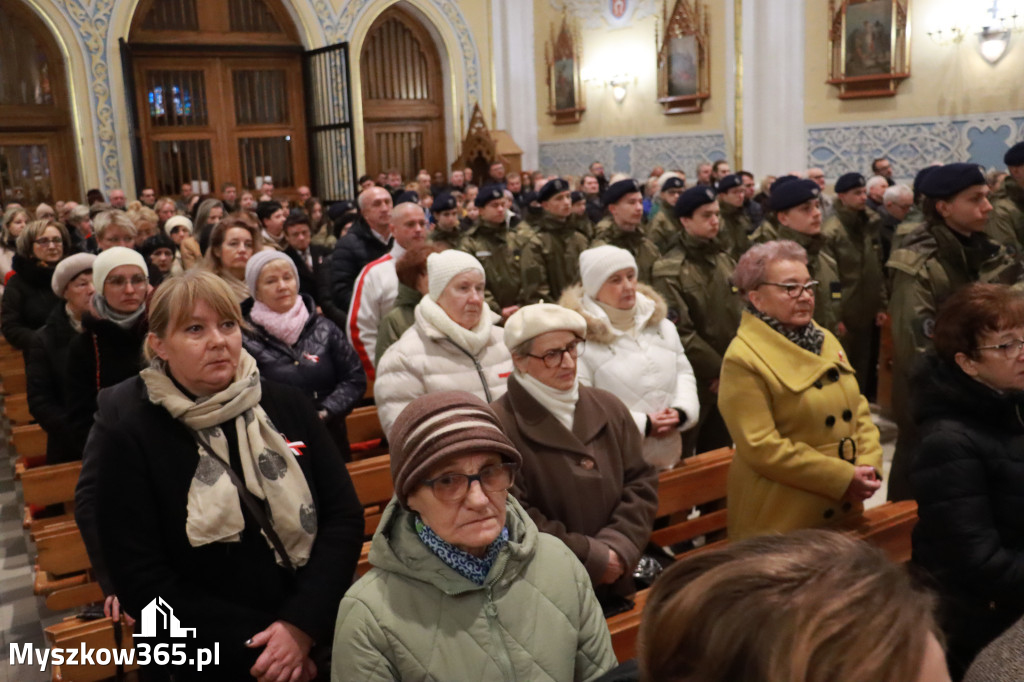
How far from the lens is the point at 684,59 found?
45.6 feet

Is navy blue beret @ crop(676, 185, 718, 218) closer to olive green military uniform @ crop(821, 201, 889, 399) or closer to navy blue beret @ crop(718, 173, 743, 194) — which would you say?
olive green military uniform @ crop(821, 201, 889, 399)

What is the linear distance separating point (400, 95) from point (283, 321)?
44.3 ft

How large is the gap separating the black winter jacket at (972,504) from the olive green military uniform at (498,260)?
14.0ft

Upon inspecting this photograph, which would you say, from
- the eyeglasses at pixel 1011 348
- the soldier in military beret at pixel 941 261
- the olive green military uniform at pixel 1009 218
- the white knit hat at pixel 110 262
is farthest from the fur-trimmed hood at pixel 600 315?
the olive green military uniform at pixel 1009 218

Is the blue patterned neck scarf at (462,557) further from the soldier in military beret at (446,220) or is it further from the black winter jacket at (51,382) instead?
the soldier in military beret at (446,220)

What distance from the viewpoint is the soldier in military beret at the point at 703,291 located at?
4.66 metres

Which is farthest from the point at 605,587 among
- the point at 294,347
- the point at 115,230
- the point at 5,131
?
the point at 5,131

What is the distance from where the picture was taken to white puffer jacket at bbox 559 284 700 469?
3.43 m

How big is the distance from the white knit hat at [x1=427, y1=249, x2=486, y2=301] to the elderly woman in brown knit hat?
1.52 m

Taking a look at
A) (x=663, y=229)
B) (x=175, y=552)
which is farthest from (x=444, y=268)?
(x=663, y=229)

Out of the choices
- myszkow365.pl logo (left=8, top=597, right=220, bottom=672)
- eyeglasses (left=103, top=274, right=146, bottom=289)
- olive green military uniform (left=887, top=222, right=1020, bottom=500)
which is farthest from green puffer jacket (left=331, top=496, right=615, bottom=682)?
olive green military uniform (left=887, top=222, right=1020, bottom=500)

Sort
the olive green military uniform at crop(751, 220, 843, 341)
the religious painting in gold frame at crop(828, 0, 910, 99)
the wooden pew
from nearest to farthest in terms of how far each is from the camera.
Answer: the wooden pew, the olive green military uniform at crop(751, 220, 843, 341), the religious painting in gold frame at crop(828, 0, 910, 99)

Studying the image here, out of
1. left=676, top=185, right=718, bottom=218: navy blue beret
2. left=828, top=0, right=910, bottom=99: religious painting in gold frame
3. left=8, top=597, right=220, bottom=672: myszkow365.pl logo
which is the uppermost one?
left=828, top=0, right=910, bottom=99: religious painting in gold frame

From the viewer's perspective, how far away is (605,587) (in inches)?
100
